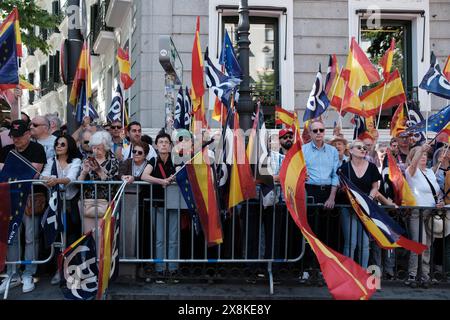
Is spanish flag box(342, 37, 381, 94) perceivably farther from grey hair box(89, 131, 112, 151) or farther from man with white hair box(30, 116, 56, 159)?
man with white hair box(30, 116, 56, 159)

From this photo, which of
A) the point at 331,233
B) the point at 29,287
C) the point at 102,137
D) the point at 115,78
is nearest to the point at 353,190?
the point at 331,233

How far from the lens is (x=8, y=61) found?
7062mm

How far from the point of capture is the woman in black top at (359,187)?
6.38 metres

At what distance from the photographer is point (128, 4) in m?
14.5

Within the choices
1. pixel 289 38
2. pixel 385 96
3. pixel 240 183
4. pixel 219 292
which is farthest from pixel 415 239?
pixel 289 38

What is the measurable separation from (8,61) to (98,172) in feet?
7.03

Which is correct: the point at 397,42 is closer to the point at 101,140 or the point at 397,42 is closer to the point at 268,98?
the point at 268,98

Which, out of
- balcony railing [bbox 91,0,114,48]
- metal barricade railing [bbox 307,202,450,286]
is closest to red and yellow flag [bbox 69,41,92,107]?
metal barricade railing [bbox 307,202,450,286]

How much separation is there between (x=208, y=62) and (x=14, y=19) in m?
2.58

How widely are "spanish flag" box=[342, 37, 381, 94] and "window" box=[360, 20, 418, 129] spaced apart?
4.61m

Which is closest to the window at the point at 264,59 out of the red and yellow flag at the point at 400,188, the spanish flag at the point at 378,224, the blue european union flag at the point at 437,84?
the blue european union flag at the point at 437,84

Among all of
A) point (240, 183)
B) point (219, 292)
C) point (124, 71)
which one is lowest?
point (219, 292)

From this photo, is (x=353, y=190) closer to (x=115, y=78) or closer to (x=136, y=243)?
(x=136, y=243)

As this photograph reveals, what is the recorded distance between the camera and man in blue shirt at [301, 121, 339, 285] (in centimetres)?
633
